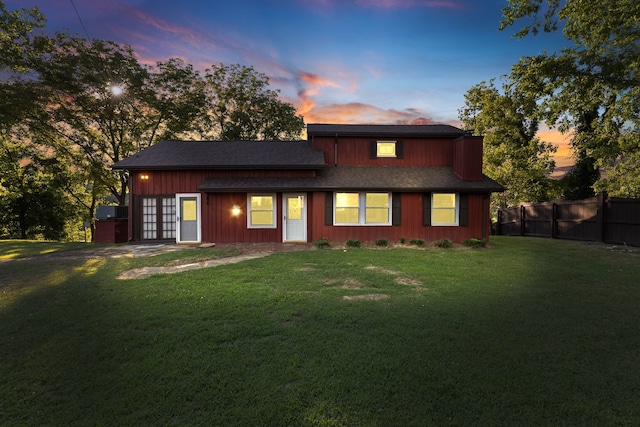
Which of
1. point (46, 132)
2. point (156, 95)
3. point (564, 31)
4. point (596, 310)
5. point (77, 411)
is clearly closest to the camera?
point (77, 411)

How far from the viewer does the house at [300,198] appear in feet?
46.1

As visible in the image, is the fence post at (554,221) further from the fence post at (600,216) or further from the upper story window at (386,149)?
the upper story window at (386,149)

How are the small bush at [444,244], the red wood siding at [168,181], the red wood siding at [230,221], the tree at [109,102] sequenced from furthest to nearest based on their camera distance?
the tree at [109,102], the red wood siding at [168,181], the red wood siding at [230,221], the small bush at [444,244]

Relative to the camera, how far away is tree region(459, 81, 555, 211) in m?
22.1

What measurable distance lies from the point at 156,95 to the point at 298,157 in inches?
626

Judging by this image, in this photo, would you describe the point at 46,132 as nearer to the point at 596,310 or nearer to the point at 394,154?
the point at 394,154

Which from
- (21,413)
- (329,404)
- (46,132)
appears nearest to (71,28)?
(46,132)

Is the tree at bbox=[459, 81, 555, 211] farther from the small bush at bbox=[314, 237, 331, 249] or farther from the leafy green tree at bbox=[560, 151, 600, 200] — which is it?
the small bush at bbox=[314, 237, 331, 249]

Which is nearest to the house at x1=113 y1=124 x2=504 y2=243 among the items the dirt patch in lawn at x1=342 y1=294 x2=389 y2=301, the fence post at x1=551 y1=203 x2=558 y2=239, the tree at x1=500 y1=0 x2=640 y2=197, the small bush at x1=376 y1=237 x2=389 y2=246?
the small bush at x1=376 y1=237 x2=389 y2=246

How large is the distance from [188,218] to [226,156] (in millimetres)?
3701

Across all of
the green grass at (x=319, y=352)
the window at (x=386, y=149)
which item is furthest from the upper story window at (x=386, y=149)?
the green grass at (x=319, y=352)

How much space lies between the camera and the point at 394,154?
16078mm

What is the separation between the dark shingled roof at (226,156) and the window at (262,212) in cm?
157

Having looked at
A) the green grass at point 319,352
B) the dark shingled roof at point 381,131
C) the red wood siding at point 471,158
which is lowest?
the green grass at point 319,352
